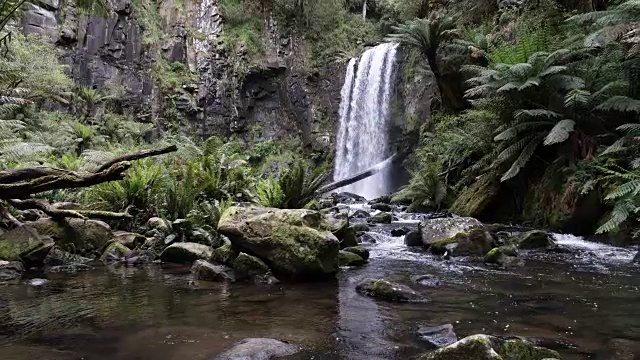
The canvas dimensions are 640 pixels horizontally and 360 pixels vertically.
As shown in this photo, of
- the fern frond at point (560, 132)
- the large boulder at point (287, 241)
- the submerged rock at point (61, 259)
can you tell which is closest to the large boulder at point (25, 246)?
the submerged rock at point (61, 259)

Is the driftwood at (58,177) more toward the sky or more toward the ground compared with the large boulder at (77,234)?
more toward the sky

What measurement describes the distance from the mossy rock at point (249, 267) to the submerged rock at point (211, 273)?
10cm

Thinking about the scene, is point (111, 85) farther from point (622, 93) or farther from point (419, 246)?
point (622, 93)

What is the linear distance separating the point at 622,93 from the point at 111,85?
17.9m

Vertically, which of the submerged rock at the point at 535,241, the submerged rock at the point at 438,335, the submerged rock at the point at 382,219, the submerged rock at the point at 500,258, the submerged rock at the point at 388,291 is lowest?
the submerged rock at the point at 438,335

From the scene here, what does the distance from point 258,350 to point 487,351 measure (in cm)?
131

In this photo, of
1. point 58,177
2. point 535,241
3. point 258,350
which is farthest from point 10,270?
point 535,241

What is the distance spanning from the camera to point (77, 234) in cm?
651

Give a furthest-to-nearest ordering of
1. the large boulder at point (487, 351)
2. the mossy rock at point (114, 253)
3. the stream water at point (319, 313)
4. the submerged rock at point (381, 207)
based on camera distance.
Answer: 1. the submerged rock at point (381, 207)
2. the mossy rock at point (114, 253)
3. the stream water at point (319, 313)
4. the large boulder at point (487, 351)

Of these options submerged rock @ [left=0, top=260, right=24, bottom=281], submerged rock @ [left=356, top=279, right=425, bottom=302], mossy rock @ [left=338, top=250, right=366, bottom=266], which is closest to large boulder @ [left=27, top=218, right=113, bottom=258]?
submerged rock @ [left=0, top=260, right=24, bottom=281]

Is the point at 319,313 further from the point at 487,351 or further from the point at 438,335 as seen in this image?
the point at 487,351

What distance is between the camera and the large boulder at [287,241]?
4977 millimetres

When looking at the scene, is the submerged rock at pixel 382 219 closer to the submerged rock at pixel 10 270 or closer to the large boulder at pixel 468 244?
the large boulder at pixel 468 244

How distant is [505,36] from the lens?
11555mm
